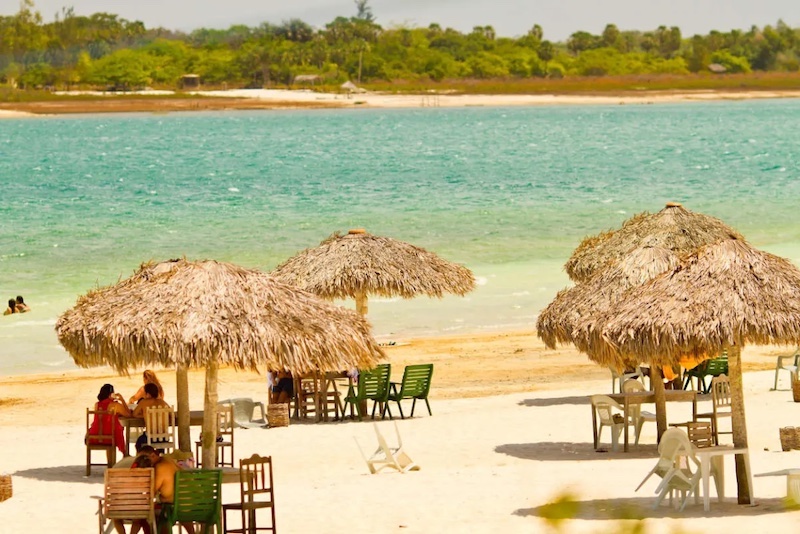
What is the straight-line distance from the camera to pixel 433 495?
11.3 m

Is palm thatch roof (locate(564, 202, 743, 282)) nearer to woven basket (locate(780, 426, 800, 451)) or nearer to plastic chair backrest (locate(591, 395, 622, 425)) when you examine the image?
plastic chair backrest (locate(591, 395, 622, 425))

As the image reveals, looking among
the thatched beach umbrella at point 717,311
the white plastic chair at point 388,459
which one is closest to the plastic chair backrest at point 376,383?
the white plastic chair at point 388,459

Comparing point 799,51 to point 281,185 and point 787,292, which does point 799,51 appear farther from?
point 787,292

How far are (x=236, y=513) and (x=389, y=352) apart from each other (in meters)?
10.0

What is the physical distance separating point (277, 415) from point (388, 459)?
2822mm

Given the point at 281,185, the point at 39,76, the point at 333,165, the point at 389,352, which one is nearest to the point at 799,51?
the point at 39,76

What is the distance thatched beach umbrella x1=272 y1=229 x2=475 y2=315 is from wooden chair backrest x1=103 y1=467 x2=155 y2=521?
7537 mm

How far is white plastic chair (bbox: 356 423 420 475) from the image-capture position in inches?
490

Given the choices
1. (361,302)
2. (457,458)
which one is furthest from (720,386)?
(361,302)

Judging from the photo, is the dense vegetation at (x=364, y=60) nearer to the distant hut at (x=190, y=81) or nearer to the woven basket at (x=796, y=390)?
the distant hut at (x=190, y=81)

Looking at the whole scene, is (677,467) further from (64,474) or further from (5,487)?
(64,474)

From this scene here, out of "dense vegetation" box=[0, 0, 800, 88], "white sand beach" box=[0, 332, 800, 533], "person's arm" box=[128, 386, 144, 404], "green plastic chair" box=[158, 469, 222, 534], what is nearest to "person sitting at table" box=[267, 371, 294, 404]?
"white sand beach" box=[0, 332, 800, 533]

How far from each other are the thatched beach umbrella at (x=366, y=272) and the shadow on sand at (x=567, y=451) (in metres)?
3.97

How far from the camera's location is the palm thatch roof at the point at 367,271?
683 inches
